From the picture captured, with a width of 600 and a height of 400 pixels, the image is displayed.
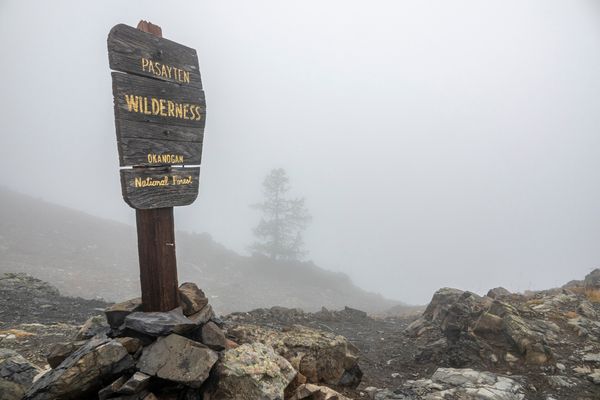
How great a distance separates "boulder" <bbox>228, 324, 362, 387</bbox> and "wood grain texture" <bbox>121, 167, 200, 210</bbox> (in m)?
2.98

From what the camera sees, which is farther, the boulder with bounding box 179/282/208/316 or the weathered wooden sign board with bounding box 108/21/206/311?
the boulder with bounding box 179/282/208/316

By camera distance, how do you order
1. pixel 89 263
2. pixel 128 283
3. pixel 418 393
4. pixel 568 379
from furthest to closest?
1. pixel 89 263
2. pixel 128 283
3. pixel 568 379
4. pixel 418 393

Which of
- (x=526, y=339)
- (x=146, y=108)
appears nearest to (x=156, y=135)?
(x=146, y=108)

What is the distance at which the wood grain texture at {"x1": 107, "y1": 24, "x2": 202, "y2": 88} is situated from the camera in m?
4.84

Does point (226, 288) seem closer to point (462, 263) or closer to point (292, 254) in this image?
point (292, 254)

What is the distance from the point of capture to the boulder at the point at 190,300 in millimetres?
5812

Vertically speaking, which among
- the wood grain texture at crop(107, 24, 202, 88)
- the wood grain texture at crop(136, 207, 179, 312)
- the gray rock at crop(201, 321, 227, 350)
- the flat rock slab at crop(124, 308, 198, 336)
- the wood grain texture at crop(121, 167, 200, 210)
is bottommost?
the gray rock at crop(201, 321, 227, 350)

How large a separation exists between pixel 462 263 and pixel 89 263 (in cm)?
15312

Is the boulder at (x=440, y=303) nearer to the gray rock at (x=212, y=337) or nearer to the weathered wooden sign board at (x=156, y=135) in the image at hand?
the gray rock at (x=212, y=337)

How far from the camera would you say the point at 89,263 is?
102 ft


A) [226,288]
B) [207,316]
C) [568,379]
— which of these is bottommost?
[226,288]

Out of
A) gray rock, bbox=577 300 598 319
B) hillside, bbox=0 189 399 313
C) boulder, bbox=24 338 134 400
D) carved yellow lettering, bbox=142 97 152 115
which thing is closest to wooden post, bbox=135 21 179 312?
boulder, bbox=24 338 134 400

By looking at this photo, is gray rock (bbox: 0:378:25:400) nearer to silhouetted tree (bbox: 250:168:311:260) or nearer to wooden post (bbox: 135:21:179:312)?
wooden post (bbox: 135:21:179:312)

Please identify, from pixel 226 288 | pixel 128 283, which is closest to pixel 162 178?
pixel 128 283
